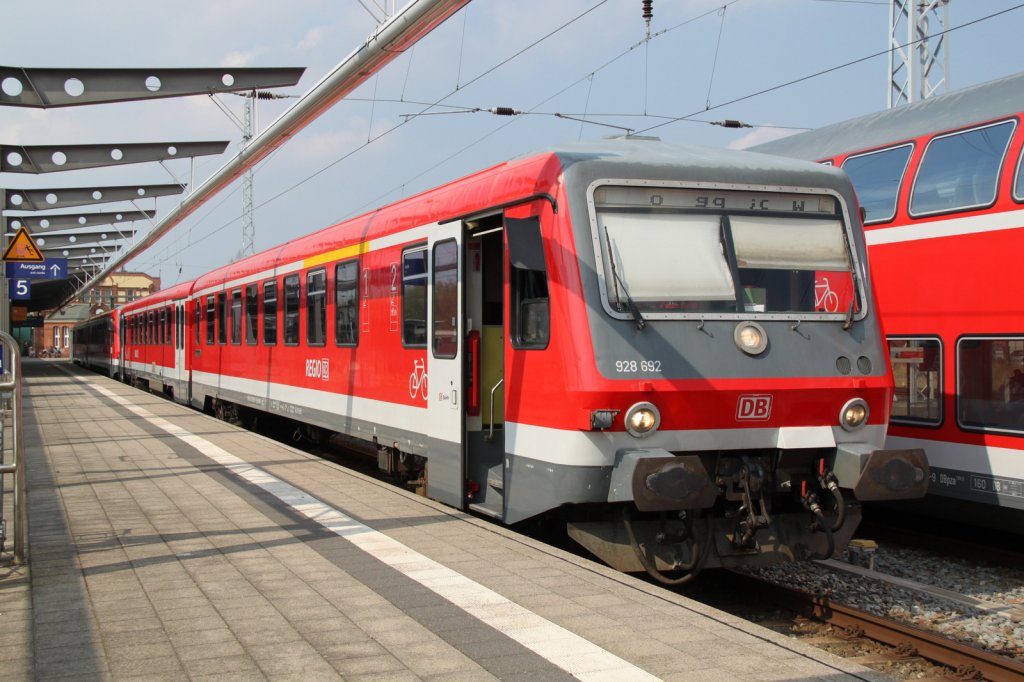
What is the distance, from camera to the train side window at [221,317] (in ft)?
60.1

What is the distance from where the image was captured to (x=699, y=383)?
21.6 feet

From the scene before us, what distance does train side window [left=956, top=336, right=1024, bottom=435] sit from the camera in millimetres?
8375

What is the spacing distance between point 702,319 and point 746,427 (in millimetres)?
800

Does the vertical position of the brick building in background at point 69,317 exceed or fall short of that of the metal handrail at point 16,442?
it exceeds it

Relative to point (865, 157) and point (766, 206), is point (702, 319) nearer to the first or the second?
point (766, 206)

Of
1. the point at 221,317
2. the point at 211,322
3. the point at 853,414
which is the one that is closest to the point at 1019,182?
the point at 853,414

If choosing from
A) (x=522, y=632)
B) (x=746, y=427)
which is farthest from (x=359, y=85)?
(x=522, y=632)

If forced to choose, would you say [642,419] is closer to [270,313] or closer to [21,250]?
[270,313]

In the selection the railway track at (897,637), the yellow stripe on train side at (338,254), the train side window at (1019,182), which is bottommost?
the railway track at (897,637)

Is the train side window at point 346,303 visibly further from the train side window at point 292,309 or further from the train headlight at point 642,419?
the train headlight at point 642,419

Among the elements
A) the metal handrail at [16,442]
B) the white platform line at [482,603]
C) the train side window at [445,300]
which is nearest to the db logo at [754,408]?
the white platform line at [482,603]

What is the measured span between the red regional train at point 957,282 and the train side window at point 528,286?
4228mm

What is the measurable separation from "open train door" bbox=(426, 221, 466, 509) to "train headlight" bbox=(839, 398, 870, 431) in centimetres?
299

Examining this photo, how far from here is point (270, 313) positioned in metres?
14.9
